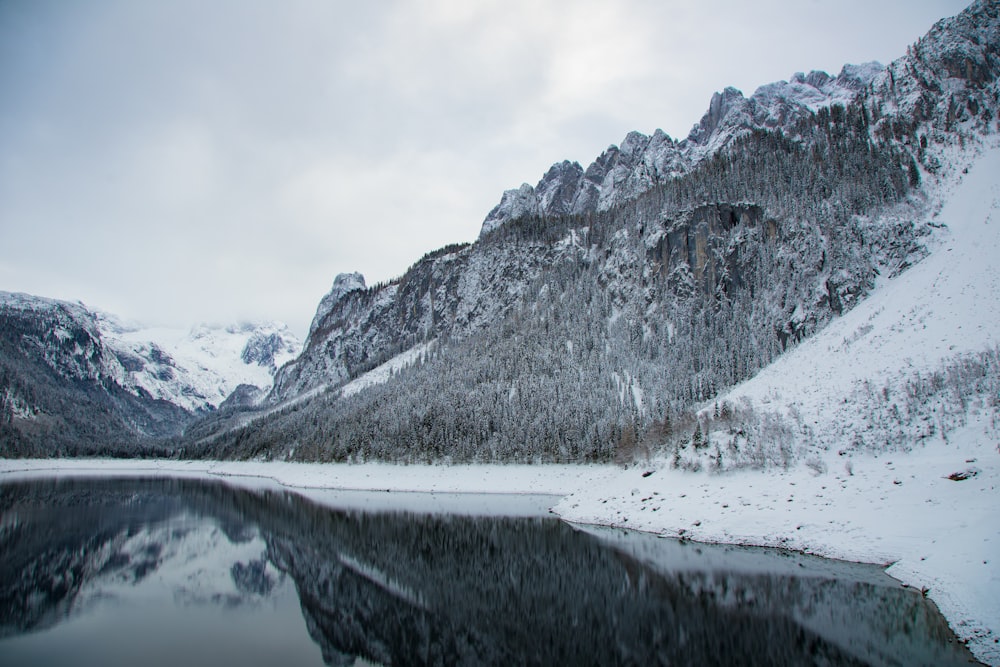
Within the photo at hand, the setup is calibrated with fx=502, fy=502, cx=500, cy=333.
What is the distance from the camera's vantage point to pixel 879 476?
94.8 feet

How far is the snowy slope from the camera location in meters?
19.9

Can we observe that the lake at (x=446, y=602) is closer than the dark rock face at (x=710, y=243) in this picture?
Yes

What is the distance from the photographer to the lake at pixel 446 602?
49.1ft

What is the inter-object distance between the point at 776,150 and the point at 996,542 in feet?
374

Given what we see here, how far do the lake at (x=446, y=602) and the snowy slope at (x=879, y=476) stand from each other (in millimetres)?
1583

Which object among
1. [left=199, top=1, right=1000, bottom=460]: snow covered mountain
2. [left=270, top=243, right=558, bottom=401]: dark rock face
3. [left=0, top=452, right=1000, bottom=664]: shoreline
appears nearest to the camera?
[left=0, top=452, right=1000, bottom=664]: shoreline

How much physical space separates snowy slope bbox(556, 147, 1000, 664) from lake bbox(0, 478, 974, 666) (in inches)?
62.3

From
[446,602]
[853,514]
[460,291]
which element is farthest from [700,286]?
[460,291]

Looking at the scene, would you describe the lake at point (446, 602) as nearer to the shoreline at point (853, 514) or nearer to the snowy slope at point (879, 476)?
the shoreline at point (853, 514)

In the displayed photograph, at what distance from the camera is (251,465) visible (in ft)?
406

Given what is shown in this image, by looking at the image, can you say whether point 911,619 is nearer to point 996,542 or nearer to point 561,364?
point 996,542

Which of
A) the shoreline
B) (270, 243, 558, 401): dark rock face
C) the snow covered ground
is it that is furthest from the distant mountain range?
the shoreline

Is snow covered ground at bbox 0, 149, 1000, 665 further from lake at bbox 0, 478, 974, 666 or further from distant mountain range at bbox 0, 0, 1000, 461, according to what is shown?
distant mountain range at bbox 0, 0, 1000, 461

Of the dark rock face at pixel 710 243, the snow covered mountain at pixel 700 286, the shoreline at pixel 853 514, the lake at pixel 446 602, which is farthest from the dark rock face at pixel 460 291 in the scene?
the lake at pixel 446 602
